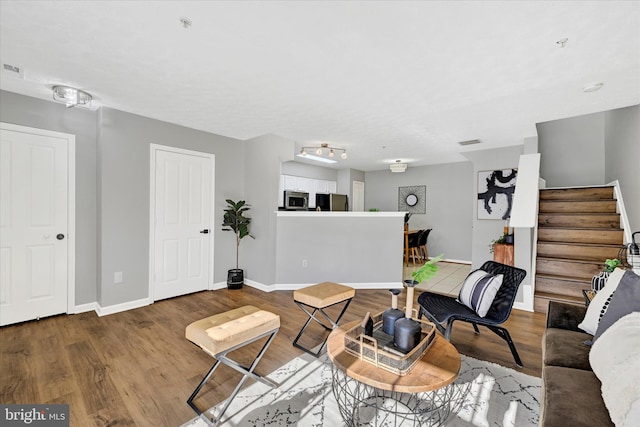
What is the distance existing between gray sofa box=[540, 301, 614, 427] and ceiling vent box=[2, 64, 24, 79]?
4.32 m

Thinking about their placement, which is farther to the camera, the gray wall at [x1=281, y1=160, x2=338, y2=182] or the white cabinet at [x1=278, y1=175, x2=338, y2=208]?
the gray wall at [x1=281, y1=160, x2=338, y2=182]

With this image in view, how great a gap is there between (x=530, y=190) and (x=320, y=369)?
10.6ft

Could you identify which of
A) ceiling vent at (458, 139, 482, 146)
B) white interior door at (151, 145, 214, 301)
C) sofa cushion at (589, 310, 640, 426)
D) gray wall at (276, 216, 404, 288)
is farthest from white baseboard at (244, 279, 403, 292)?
sofa cushion at (589, 310, 640, 426)

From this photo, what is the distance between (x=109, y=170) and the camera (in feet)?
11.0

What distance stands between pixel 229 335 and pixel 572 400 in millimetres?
1734

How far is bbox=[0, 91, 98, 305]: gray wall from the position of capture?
3191 mm

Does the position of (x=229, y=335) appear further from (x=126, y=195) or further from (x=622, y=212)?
(x=622, y=212)

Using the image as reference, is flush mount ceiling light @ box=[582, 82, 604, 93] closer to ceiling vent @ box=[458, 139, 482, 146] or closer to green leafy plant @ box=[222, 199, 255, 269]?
ceiling vent @ box=[458, 139, 482, 146]

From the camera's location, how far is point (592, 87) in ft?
8.55

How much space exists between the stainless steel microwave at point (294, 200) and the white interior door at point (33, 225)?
3.09m

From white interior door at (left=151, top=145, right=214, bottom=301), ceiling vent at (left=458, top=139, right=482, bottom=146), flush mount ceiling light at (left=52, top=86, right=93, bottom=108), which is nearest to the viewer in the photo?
flush mount ceiling light at (left=52, top=86, right=93, bottom=108)

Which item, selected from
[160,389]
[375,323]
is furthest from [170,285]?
[375,323]

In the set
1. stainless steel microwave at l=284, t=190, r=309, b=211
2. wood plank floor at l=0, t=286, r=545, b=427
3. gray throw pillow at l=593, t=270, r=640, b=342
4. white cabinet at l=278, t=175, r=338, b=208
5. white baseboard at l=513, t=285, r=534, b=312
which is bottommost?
wood plank floor at l=0, t=286, r=545, b=427

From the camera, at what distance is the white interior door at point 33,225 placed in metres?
2.91
